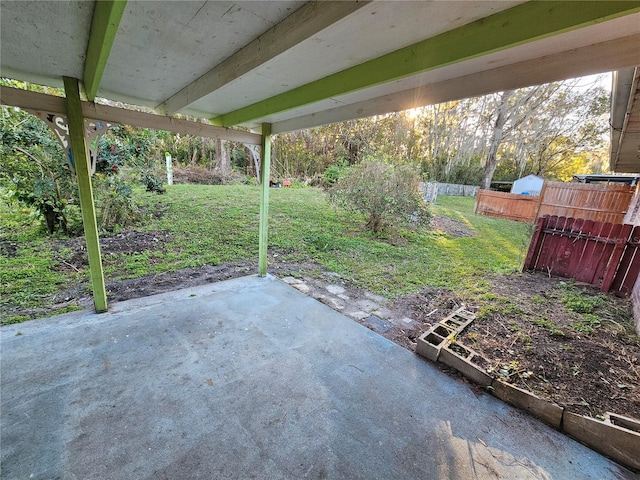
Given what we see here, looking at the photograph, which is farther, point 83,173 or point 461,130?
point 461,130

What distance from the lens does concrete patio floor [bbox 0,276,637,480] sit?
1.39 m

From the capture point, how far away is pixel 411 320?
292cm

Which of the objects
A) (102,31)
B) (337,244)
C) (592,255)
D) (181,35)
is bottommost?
(337,244)

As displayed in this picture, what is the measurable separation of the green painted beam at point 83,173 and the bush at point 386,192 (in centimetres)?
456

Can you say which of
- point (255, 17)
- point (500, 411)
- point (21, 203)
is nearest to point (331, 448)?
point (500, 411)

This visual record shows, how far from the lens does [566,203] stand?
8.32 metres

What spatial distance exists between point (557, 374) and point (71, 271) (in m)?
5.27

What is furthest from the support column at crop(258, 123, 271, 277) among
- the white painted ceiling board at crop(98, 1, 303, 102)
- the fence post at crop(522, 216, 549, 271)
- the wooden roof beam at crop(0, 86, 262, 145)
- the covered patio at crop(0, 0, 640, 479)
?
the fence post at crop(522, 216, 549, 271)

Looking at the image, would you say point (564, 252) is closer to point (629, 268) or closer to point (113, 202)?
point (629, 268)

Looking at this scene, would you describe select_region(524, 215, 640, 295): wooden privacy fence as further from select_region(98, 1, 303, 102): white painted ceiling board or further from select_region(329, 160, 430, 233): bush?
select_region(98, 1, 303, 102): white painted ceiling board

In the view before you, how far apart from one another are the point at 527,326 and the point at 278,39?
3.24 m

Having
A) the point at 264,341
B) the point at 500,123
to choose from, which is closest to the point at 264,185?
the point at 264,341

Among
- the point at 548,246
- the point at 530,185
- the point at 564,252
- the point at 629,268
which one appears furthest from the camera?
the point at 530,185

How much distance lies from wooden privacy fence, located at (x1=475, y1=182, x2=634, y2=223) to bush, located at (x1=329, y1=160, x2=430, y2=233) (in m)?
5.60
